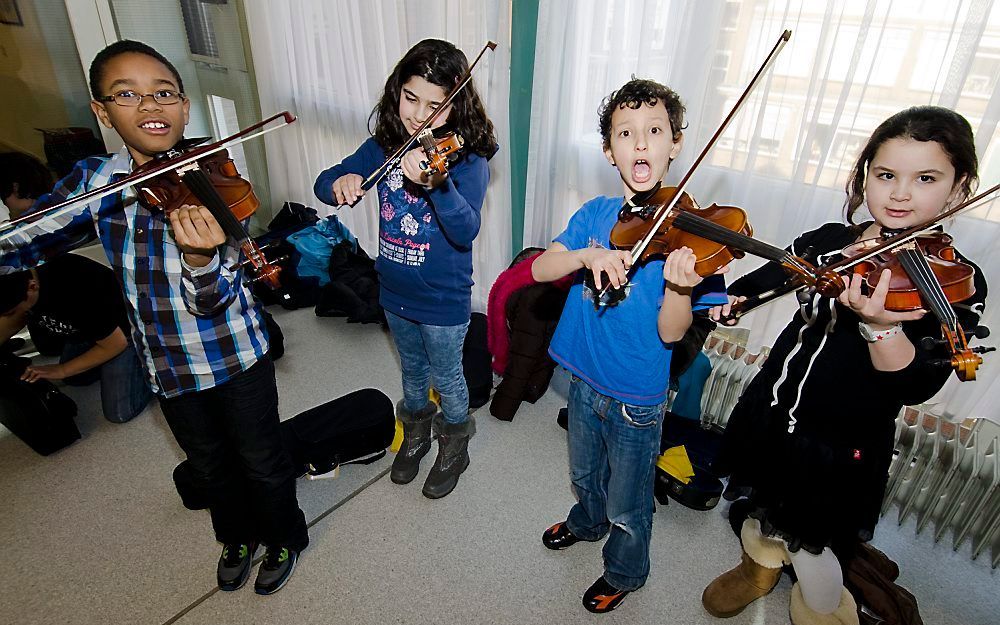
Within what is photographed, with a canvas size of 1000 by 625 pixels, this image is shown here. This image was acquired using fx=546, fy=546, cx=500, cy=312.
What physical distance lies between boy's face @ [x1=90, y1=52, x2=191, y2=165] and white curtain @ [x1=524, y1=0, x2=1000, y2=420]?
135 centimetres

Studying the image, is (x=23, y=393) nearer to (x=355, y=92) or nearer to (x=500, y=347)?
(x=500, y=347)

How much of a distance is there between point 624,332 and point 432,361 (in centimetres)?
74

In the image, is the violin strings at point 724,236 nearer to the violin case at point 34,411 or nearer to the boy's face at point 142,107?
the boy's face at point 142,107

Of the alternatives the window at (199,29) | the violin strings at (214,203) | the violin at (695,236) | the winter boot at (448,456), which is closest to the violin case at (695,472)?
the winter boot at (448,456)

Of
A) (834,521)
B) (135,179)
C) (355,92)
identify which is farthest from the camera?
(355,92)

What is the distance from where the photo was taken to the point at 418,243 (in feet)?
5.05

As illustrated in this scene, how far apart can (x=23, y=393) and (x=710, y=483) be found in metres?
2.44

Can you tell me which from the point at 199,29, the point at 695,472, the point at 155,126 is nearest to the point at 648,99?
the point at 155,126

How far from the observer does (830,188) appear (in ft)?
5.23

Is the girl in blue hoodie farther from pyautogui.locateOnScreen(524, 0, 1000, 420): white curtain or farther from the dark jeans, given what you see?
pyautogui.locateOnScreen(524, 0, 1000, 420): white curtain

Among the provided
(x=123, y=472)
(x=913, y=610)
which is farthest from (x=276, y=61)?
(x=913, y=610)

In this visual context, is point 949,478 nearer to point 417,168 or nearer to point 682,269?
point 682,269

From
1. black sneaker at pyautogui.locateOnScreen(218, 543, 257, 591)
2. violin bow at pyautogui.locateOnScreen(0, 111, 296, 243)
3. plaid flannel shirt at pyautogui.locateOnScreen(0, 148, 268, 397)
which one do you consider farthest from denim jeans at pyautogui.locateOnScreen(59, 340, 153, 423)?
violin bow at pyautogui.locateOnScreen(0, 111, 296, 243)

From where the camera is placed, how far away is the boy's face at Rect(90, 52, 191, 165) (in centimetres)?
106
